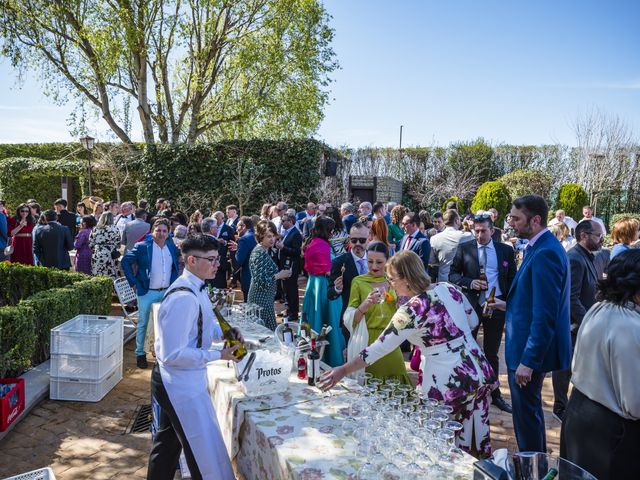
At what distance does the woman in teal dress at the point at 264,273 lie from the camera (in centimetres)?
539

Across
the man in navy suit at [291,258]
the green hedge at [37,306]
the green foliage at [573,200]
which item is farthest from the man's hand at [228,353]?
the green foliage at [573,200]

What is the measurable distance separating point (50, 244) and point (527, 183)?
1930cm

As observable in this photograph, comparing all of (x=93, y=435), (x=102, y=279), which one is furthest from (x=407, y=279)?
(x=102, y=279)

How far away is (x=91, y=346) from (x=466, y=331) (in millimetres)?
3980

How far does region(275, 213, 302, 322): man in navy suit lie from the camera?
25.2 ft

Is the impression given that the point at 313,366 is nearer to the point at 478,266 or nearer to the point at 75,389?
the point at 478,266

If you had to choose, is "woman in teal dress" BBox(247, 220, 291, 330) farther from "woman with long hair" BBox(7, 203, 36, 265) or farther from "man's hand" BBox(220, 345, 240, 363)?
"woman with long hair" BBox(7, 203, 36, 265)

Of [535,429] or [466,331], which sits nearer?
[466,331]

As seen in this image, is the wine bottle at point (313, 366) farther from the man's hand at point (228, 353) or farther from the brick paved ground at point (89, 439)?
the brick paved ground at point (89, 439)

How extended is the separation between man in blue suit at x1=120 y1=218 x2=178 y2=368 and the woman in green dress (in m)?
2.86

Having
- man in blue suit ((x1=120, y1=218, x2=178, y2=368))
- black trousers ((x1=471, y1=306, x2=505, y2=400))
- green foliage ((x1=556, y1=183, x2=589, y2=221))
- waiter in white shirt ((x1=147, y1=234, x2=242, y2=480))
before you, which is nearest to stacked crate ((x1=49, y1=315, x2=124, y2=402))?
man in blue suit ((x1=120, y1=218, x2=178, y2=368))

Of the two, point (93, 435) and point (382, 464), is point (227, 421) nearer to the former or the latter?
point (382, 464)

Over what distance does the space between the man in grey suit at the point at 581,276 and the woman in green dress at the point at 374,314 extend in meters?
1.98

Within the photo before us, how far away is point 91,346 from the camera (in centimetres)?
492
